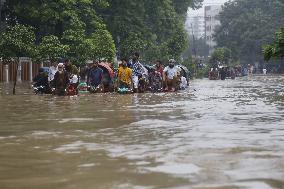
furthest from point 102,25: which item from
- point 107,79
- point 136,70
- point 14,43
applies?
point 136,70

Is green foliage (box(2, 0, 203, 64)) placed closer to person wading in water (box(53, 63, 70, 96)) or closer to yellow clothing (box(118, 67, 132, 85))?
yellow clothing (box(118, 67, 132, 85))

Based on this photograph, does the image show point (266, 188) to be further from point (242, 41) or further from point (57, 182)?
point (242, 41)

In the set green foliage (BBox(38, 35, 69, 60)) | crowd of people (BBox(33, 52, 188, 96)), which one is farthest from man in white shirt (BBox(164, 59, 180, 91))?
green foliage (BBox(38, 35, 69, 60))

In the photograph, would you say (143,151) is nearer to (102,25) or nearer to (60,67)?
(60,67)

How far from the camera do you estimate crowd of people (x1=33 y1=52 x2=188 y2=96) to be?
66.0 ft

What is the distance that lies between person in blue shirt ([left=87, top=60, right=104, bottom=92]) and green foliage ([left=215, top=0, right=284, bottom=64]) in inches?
2261

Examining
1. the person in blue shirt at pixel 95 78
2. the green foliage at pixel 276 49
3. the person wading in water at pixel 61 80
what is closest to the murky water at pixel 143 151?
the green foliage at pixel 276 49

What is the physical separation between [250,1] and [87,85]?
69399mm

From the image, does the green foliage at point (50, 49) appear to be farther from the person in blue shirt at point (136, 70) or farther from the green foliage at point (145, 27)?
the green foliage at point (145, 27)

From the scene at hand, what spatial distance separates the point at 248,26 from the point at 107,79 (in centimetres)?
6030

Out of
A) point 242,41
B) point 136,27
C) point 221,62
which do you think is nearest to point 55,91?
point 136,27

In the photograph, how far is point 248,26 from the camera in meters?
80.2

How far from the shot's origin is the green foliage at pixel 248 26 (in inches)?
3066

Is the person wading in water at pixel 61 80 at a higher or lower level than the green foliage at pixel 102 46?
lower
